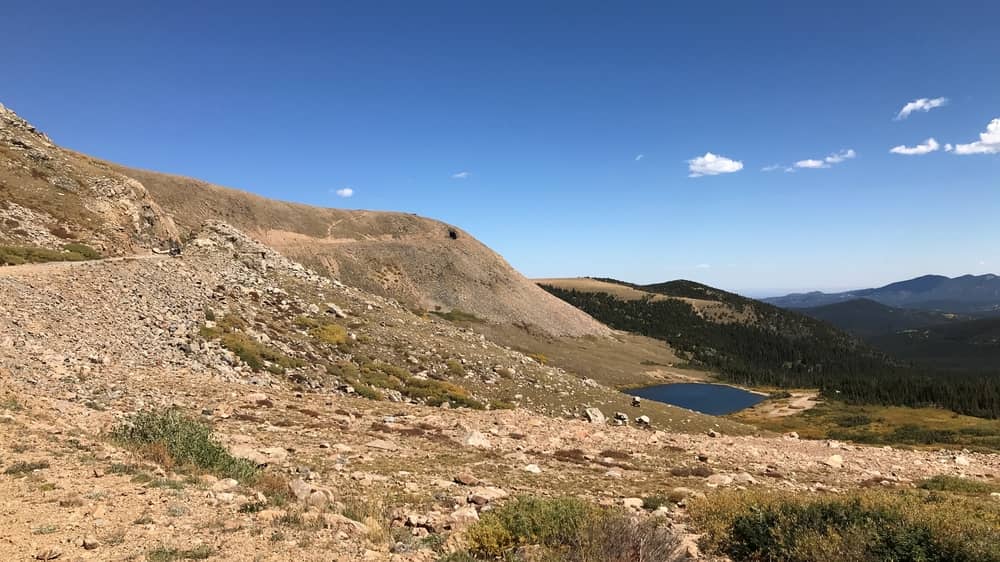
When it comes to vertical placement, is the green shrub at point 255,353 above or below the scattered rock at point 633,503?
above

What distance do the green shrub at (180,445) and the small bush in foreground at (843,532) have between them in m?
11.2

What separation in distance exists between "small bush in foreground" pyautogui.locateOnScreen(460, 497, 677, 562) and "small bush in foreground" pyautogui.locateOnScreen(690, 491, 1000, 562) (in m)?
2.33

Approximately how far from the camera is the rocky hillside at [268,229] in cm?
4666

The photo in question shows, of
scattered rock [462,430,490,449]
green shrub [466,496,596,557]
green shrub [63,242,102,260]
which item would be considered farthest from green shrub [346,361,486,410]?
green shrub [63,242,102,260]

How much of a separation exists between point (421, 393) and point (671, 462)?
56.1 ft

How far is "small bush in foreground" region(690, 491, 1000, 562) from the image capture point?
939 centimetres

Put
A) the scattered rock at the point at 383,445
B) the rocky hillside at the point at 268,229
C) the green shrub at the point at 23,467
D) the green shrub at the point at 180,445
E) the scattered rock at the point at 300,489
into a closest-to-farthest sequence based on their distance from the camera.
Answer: the green shrub at the point at 23,467, the scattered rock at the point at 300,489, the green shrub at the point at 180,445, the scattered rock at the point at 383,445, the rocky hillside at the point at 268,229

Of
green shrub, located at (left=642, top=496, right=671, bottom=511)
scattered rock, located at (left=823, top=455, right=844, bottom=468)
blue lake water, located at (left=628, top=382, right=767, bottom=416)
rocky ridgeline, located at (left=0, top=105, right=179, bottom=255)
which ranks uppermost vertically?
rocky ridgeline, located at (left=0, top=105, right=179, bottom=255)

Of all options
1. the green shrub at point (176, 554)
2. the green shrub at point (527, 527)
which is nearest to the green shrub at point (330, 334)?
the green shrub at point (527, 527)

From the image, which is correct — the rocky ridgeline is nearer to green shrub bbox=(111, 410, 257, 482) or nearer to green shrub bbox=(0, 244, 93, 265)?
green shrub bbox=(0, 244, 93, 265)

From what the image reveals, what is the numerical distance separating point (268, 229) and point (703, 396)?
11086 cm

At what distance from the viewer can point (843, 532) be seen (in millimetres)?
10172

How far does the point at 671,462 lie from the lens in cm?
2103

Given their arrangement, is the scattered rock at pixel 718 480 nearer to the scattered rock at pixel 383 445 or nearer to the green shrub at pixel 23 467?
the scattered rock at pixel 383 445
